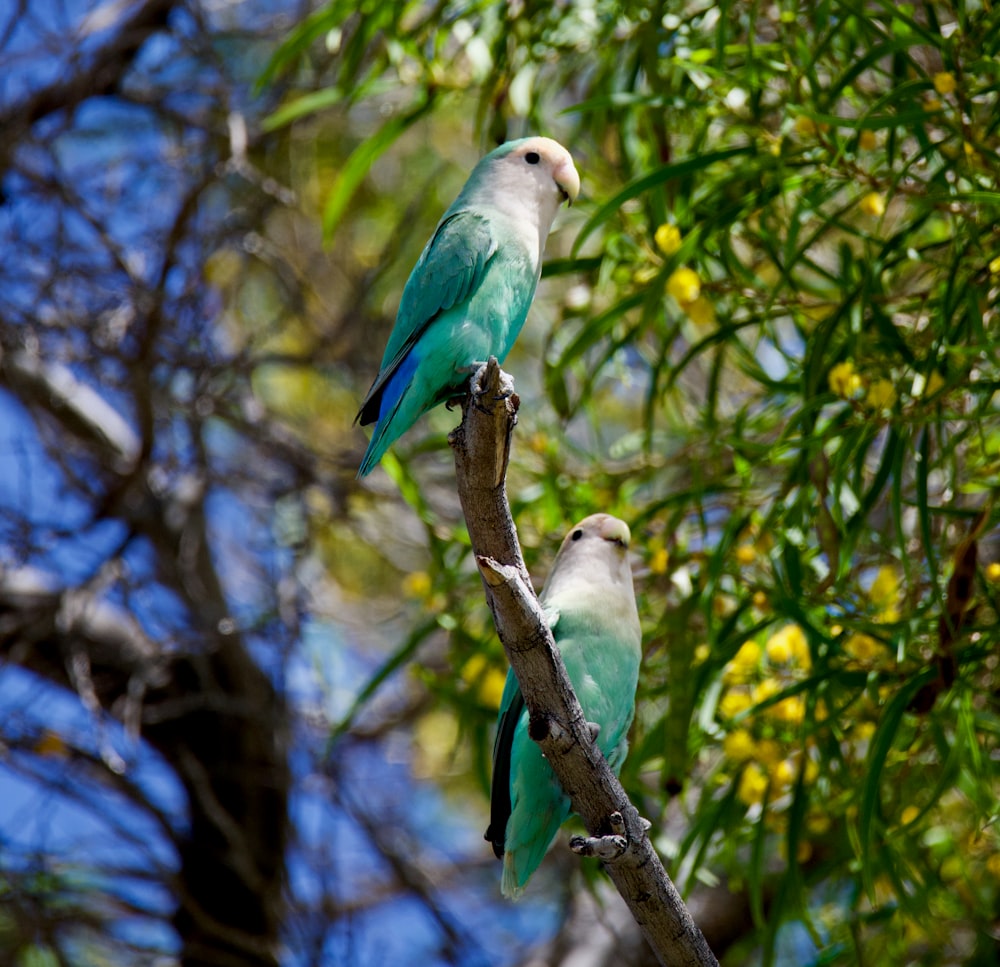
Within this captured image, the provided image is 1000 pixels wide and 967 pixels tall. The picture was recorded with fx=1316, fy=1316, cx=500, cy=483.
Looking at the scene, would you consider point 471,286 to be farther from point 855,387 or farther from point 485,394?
point 855,387

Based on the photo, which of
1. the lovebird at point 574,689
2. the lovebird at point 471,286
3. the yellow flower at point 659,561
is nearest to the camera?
the lovebird at point 574,689

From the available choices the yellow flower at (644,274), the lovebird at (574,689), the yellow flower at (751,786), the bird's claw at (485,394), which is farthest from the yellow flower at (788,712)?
the bird's claw at (485,394)

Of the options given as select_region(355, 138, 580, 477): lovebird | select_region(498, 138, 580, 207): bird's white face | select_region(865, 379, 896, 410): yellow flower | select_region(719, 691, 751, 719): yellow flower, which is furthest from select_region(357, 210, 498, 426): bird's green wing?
select_region(719, 691, 751, 719): yellow flower

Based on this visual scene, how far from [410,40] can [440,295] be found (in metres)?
0.89

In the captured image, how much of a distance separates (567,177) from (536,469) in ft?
3.05

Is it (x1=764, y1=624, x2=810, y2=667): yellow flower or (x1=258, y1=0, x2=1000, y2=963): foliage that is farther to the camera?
A: (x1=764, y1=624, x2=810, y2=667): yellow flower

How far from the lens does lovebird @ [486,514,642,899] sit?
168 cm

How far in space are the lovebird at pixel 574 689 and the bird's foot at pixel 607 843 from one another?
0.20m

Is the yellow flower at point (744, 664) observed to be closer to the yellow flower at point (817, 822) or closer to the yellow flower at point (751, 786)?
the yellow flower at point (751, 786)

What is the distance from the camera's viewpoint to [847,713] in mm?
2250

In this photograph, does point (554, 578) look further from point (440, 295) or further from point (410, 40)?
point (410, 40)

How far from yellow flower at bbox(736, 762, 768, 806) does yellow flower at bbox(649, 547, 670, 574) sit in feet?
1.25

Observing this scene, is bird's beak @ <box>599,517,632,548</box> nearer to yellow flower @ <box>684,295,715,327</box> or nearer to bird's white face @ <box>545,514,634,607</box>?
bird's white face @ <box>545,514,634,607</box>

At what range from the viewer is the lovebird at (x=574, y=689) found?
1.68 meters
